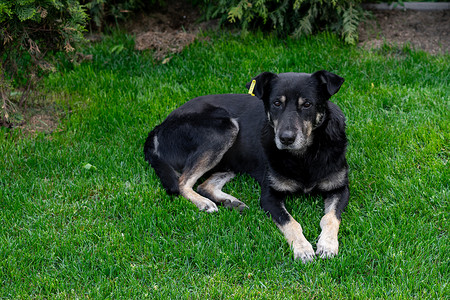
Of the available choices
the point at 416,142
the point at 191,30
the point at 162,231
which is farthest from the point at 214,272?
the point at 191,30

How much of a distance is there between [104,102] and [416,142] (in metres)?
3.64

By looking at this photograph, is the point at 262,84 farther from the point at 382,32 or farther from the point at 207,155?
the point at 382,32

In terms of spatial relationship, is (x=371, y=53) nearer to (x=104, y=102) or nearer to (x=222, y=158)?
(x=222, y=158)

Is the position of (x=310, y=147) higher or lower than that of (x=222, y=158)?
higher

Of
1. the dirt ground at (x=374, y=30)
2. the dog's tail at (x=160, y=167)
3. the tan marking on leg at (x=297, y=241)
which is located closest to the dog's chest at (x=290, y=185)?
Answer: the tan marking on leg at (x=297, y=241)

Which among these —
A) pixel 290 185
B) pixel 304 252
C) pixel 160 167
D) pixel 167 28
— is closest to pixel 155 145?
pixel 160 167

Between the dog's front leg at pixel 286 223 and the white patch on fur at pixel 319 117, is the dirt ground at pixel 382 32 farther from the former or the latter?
the dog's front leg at pixel 286 223

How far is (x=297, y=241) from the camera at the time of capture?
12.2 ft

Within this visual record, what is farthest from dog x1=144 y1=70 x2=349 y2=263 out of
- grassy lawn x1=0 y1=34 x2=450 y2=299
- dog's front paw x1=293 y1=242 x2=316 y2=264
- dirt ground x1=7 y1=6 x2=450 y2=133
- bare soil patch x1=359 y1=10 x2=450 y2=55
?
bare soil patch x1=359 y1=10 x2=450 y2=55

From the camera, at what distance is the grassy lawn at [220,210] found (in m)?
3.45

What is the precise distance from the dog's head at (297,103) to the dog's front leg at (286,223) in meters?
0.43

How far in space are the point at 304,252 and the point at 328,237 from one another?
239 millimetres

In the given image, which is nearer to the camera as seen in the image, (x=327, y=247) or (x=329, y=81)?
(x=327, y=247)

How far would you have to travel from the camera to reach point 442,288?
10.5ft
